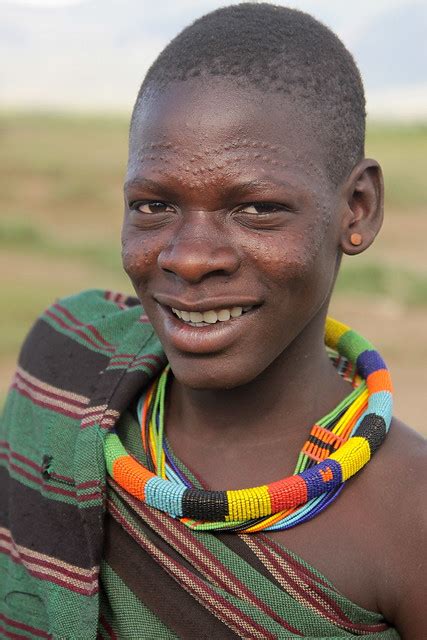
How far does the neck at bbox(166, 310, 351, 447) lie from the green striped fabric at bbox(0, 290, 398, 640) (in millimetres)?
215

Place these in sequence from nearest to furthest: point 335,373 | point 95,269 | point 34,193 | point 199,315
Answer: point 199,315 < point 335,373 < point 95,269 < point 34,193

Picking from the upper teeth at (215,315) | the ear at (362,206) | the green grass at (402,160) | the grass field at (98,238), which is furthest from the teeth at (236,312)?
the green grass at (402,160)

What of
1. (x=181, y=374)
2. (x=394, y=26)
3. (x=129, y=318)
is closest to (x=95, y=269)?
(x=129, y=318)

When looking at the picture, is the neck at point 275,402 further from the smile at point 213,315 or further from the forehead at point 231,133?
the forehead at point 231,133

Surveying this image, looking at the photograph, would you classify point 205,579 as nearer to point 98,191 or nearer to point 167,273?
point 167,273

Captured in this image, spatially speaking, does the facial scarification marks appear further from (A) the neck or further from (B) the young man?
(A) the neck

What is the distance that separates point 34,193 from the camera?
16.8m

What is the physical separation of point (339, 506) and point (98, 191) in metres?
15.4

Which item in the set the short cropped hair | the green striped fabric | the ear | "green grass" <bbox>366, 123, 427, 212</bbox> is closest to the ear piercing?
the ear

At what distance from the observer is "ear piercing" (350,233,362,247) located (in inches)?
80.7

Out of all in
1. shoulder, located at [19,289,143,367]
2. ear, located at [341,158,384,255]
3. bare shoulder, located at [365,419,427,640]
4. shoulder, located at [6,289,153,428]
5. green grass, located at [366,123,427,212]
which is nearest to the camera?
bare shoulder, located at [365,419,427,640]

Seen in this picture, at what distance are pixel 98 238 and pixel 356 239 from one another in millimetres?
11918

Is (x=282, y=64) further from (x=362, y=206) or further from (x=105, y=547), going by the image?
(x=105, y=547)

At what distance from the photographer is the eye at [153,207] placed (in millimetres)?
1943
